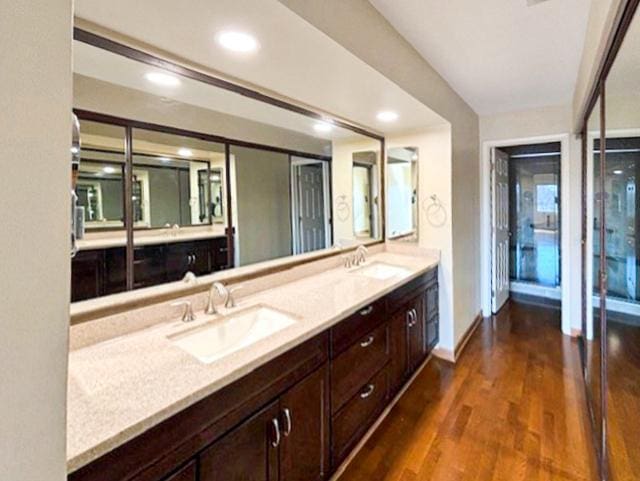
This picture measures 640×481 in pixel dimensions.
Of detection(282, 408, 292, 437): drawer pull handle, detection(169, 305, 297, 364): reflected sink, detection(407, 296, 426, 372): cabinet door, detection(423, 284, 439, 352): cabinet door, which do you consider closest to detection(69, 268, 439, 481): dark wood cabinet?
detection(282, 408, 292, 437): drawer pull handle

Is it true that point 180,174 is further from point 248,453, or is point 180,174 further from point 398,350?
point 398,350

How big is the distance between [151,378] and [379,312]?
1.36m

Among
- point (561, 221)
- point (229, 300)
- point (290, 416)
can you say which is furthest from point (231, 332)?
point (561, 221)

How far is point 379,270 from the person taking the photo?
288cm

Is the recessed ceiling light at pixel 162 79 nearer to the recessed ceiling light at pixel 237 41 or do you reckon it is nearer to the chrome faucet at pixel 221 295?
the recessed ceiling light at pixel 237 41

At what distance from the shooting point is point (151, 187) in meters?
1.59

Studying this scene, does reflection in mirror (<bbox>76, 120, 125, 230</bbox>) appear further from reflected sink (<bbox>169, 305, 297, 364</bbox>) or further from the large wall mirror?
reflected sink (<bbox>169, 305, 297, 364</bbox>)

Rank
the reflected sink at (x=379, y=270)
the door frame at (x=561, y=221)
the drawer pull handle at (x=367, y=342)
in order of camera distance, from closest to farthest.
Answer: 1. the drawer pull handle at (x=367, y=342)
2. the reflected sink at (x=379, y=270)
3. the door frame at (x=561, y=221)

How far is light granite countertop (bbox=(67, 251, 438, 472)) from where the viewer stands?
80 cm

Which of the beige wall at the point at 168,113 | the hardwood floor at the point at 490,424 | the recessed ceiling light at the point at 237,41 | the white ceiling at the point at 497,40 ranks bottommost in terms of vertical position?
the hardwood floor at the point at 490,424

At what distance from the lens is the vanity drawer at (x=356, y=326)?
65.8 inches

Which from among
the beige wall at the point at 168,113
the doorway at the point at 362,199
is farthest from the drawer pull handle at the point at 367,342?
the beige wall at the point at 168,113

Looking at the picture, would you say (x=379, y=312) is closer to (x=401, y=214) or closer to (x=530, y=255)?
(x=401, y=214)

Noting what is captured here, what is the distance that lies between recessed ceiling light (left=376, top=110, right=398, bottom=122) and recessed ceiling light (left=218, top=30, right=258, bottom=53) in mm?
1321
